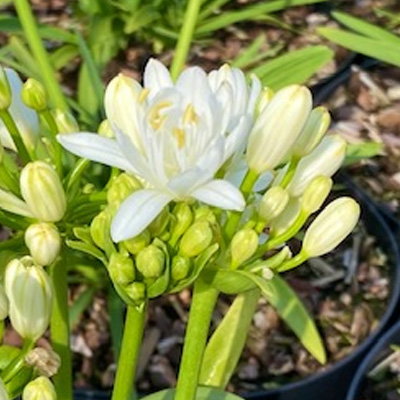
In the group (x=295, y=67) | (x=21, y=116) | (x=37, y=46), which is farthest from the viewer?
(x=295, y=67)

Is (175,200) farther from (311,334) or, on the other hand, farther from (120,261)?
(311,334)

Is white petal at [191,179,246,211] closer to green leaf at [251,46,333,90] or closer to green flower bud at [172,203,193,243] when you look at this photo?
green flower bud at [172,203,193,243]

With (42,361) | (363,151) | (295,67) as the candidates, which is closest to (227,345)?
(42,361)

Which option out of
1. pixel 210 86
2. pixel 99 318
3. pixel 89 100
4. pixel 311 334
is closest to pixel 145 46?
pixel 89 100

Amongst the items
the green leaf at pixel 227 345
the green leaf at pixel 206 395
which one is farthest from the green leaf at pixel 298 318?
the green leaf at pixel 206 395

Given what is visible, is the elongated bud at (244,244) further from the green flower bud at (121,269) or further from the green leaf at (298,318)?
the green leaf at (298,318)

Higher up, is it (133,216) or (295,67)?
(133,216)

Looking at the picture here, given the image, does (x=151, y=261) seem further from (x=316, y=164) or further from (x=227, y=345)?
(x=227, y=345)
